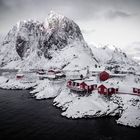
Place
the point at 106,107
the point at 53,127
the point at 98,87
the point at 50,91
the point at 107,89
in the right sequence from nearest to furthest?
the point at 53,127 → the point at 106,107 → the point at 107,89 → the point at 98,87 → the point at 50,91

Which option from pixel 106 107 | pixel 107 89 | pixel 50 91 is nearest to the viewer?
pixel 106 107

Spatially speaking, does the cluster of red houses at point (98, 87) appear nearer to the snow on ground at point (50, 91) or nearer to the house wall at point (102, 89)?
the house wall at point (102, 89)

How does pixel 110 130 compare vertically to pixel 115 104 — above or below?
below

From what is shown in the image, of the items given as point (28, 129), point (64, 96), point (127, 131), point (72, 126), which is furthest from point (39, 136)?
point (64, 96)

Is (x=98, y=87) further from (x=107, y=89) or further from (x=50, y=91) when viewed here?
(x=50, y=91)

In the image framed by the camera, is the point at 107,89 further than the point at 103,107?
Yes

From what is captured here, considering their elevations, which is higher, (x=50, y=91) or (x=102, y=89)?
(x=102, y=89)

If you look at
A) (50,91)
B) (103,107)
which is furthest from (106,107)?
(50,91)

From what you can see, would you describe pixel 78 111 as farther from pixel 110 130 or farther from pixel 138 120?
pixel 138 120
